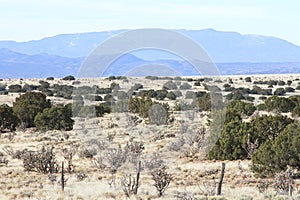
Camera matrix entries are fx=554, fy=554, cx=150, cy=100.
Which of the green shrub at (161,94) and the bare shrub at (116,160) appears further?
the green shrub at (161,94)

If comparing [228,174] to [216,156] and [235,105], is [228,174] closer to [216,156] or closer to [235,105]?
[216,156]

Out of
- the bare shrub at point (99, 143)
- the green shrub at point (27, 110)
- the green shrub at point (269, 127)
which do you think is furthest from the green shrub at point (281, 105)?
the bare shrub at point (99, 143)

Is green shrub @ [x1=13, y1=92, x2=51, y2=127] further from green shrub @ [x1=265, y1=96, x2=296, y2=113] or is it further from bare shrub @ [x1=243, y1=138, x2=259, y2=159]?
bare shrub @ [x1=243, y1=138, x2=259, y2=159]

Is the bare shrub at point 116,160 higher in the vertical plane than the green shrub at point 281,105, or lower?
lower

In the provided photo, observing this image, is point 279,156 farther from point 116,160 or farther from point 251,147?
point 116,160

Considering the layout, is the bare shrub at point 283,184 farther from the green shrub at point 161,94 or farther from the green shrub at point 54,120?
the green shrub at point 161,94

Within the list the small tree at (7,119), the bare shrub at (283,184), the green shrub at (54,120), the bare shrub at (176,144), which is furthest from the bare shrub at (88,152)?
the small tree at (7,119)

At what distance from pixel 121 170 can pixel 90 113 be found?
12466mm

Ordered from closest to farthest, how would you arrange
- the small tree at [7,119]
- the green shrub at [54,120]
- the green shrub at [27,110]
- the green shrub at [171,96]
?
the green shrub at [54,120] → the small tree at [7,119] → the green shrub at [27,110] → the green shrub at [171,96]

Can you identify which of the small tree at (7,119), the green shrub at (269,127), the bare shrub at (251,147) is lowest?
the small tree at (7,119)

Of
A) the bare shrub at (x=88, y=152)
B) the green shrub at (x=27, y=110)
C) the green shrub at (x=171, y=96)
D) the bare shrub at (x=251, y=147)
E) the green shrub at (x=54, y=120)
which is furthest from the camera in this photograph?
the green shrub at (x=171, y=96)

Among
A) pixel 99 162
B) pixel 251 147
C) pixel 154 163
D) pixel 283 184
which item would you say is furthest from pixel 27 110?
pixel 283 184

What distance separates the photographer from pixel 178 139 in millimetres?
23266

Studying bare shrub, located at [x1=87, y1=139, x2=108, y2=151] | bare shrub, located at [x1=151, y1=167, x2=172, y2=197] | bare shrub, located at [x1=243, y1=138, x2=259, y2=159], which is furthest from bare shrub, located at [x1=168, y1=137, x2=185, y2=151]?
bare shrub, located at [x1=151, y1=167, x2=172, y2=197]
